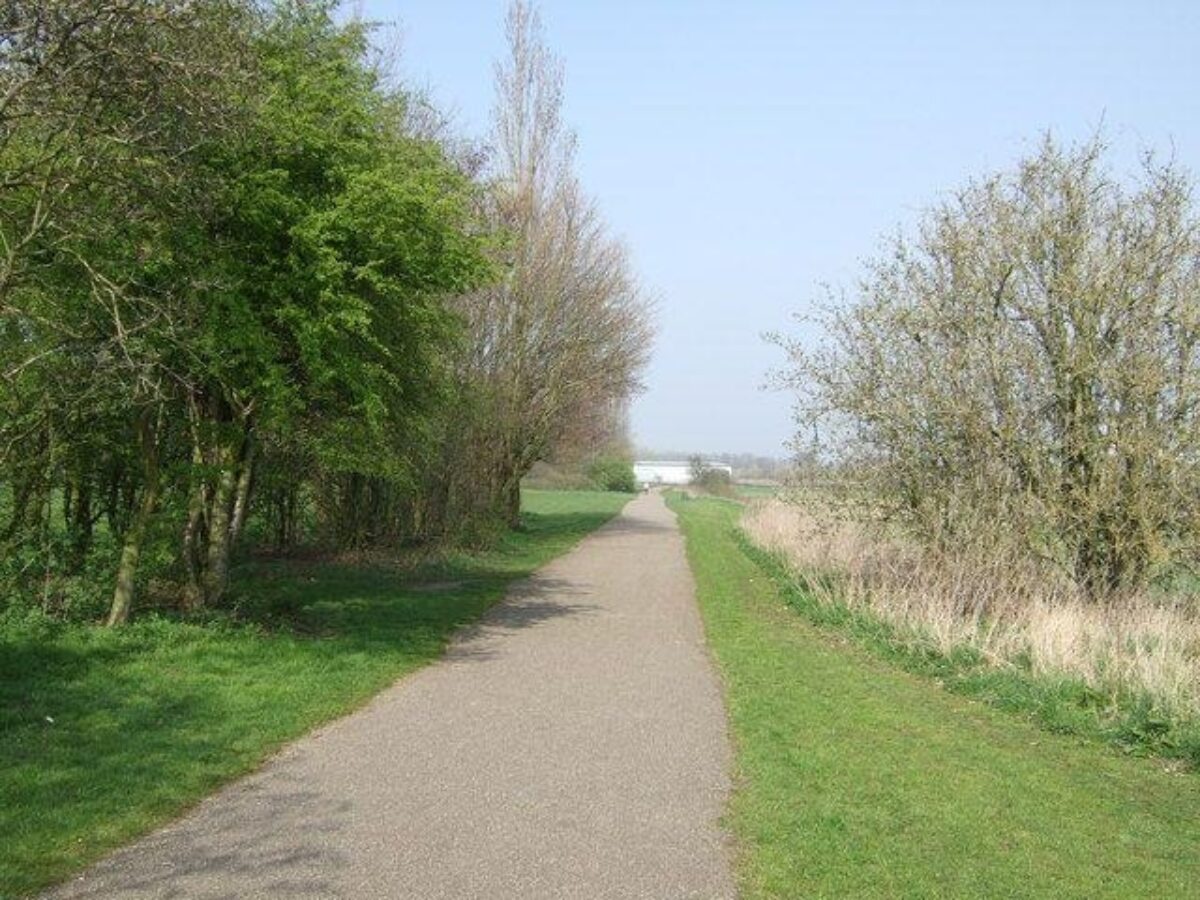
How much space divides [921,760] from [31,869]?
5.63 meters

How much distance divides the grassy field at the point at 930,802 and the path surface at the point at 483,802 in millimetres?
326

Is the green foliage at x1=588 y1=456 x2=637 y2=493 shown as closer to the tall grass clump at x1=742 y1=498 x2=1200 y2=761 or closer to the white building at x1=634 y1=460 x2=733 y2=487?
the white building at x1=634 y1=460 x2=733 y2=487

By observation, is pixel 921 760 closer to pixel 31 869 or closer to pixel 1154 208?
pixel 31 869

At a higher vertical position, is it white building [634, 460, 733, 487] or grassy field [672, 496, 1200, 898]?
white building [634, 460, 733, 487]

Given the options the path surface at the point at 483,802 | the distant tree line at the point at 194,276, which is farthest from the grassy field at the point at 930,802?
the distant tree line at the point at 194,276

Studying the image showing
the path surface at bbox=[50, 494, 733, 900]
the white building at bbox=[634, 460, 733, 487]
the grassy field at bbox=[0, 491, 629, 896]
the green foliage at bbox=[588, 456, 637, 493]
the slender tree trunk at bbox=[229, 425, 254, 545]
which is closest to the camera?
the path surface at bbox=[50, 494, 733, 900]

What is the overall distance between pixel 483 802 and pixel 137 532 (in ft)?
22.0

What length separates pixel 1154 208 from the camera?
523 inches

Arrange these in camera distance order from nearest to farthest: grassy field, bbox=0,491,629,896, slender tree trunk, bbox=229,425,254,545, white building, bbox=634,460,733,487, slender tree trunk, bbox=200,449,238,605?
grassy field, bbox=0,491,629,896, slender tree trunk, bbox=200,449,238,605, slender tree trunk, bbox=229,425,254,545, white building, bbox=634,460,733,487

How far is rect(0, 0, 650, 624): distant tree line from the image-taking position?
8.29 metres

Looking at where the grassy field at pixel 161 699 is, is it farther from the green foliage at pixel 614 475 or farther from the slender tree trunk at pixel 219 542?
the green foliage at pixel 614 475

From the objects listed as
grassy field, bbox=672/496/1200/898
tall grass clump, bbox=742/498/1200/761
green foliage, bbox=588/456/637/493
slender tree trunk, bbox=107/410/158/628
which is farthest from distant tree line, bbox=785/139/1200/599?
green foliage, bbox=588/456/637/493

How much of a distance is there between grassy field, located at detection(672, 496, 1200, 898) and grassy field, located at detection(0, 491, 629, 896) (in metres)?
3.27

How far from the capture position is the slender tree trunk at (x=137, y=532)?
10.5 m
